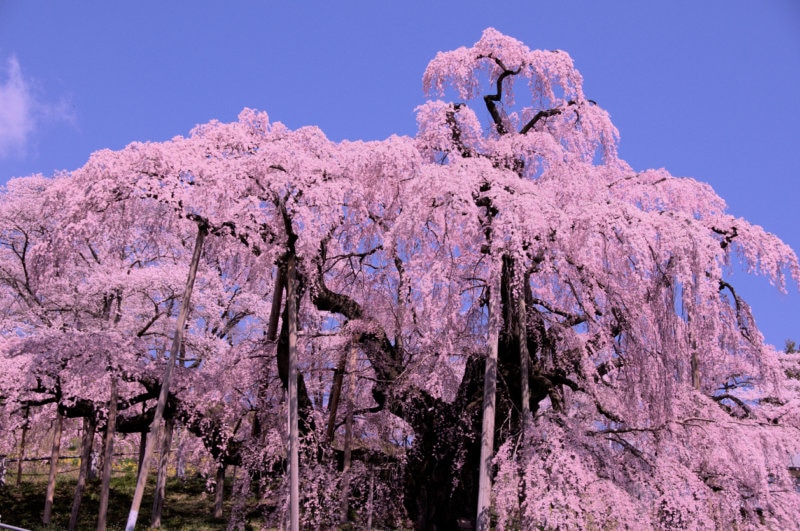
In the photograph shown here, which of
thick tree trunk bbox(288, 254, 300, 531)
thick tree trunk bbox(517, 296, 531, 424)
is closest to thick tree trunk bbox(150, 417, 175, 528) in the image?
thick tree trunk bbox(288, 254, 300, 531)

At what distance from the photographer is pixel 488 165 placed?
14.0 m

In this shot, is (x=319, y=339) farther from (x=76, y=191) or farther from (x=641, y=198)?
(x=641, y=198)

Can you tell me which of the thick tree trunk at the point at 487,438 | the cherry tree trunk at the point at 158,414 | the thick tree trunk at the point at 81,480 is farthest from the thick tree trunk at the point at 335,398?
the thick tree trunk at the point at 81,480

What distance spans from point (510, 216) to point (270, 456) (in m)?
8.26

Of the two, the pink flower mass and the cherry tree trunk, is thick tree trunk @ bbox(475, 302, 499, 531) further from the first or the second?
the cherry tree trunk

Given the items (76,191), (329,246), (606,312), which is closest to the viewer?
(606,312)

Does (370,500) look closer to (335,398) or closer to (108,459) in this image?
(335,398)

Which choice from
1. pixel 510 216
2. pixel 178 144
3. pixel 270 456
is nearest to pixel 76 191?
pixel 178 144

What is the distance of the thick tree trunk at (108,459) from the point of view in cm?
→ 1557

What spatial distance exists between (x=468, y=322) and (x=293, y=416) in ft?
13.2

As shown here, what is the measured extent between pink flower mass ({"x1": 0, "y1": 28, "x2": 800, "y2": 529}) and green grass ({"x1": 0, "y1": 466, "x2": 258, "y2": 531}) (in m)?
2.66

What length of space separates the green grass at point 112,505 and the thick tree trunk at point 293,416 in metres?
7.61

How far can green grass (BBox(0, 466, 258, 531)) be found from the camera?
63.4 ft

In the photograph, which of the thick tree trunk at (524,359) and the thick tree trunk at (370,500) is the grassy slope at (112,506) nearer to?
the thick tree trunk at (370,500)
